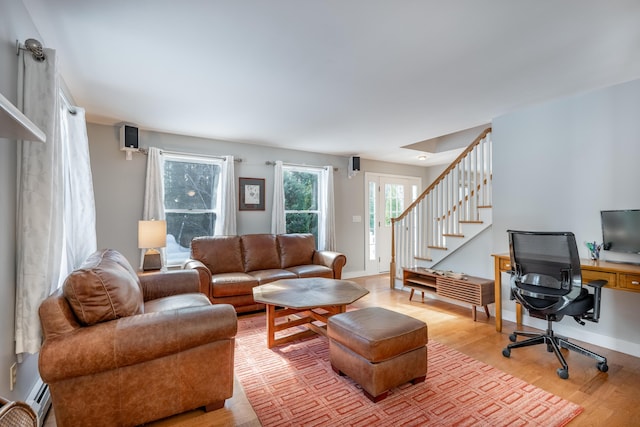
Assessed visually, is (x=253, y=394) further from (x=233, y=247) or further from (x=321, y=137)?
(x=321, y=137)

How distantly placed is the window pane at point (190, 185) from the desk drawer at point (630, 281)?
4.43 m

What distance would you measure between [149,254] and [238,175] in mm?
1734

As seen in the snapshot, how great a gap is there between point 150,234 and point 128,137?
4.40 feet

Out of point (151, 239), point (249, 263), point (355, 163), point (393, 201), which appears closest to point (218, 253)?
point (249, 263)

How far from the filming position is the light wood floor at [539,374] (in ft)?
5.73

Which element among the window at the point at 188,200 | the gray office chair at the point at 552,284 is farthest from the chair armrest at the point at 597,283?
the window at the point at 188,200

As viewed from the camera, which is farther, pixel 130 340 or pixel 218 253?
pixel 218 253

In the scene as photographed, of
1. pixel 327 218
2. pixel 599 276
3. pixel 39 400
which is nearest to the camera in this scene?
pixel 39 400

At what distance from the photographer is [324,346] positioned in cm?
272

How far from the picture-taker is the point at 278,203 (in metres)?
4.76

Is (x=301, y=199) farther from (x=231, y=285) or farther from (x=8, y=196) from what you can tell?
(x=8, y=196)

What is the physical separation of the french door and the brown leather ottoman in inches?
145

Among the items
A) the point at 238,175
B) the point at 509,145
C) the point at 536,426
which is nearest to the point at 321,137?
the point at 238,175

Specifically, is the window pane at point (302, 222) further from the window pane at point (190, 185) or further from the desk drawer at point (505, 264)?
the desk drawer at point (505, 264)
